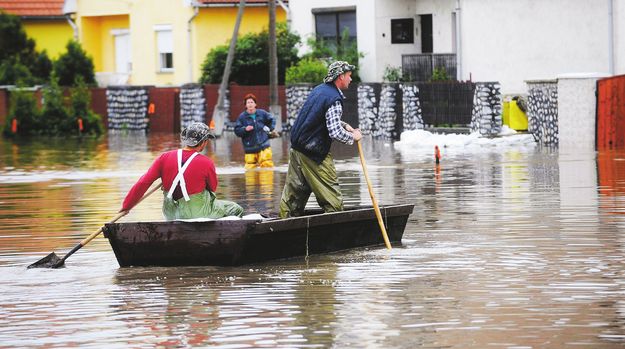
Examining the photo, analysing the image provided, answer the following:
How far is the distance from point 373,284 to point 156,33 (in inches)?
1766

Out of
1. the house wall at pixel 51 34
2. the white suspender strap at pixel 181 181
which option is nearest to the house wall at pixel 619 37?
the house wall at pixel 51 34

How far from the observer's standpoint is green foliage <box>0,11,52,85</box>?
5578 cm

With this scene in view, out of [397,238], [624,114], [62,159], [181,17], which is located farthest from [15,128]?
[397,238]

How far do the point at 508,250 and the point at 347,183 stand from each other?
9.96 meters

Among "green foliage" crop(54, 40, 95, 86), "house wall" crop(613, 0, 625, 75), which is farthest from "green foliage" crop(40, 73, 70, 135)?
"house wall" crop(613, 0, 625, 75)

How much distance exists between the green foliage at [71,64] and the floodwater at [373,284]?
108 ft

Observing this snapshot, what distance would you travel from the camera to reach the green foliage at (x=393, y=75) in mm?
47188

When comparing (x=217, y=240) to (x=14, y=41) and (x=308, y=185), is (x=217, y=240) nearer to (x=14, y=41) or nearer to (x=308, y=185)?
(x=308, y=185)

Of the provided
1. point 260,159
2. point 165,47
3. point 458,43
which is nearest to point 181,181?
point 260,159

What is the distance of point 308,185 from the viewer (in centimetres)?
1650

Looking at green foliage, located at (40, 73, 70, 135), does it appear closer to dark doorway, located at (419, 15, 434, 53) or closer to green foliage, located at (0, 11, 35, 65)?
green foliage, located at (0, 11, 35, 65)

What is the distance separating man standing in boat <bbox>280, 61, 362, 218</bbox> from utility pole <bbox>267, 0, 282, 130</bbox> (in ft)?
91.5

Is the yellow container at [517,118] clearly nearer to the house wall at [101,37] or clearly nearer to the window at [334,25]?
the window at [334,25]

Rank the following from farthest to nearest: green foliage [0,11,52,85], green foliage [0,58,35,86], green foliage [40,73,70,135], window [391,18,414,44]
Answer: green foliage [0,11,52,85], green foliage [0,58,35,86], green foliage [40,73,70,135], window [391,18,414,44]
